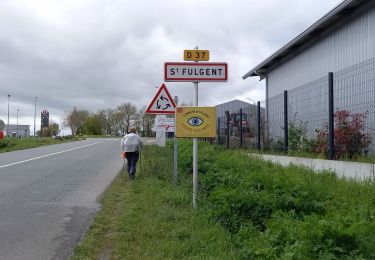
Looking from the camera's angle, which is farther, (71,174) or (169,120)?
(169,120)

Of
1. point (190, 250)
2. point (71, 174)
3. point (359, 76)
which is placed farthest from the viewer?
point (71, 174)

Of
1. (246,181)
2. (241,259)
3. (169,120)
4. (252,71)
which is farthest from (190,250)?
(252,71)

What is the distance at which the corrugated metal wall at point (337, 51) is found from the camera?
13836mm

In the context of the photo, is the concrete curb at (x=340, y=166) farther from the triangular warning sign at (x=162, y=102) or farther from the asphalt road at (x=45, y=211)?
the asphalt road at (x=45, y=211)

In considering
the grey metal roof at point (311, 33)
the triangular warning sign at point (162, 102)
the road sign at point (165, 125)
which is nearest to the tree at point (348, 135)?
the triangular warning sign at point (162, 102)

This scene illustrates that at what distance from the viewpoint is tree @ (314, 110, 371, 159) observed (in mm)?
9375

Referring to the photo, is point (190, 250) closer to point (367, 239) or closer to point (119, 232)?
point (119, 232)

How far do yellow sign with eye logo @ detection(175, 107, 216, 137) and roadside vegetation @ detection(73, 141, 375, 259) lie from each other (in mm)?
1075

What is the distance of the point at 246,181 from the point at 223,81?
190 cm

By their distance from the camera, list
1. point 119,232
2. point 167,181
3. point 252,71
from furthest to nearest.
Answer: point 252,71
point 167,181
point 119,232

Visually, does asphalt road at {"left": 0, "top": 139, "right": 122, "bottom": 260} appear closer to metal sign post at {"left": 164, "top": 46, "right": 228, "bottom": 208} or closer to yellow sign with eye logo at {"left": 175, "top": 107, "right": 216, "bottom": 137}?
yellow sign with eye logo at {"left": 175, "top": 107, "right": 216, "bottom": 137}

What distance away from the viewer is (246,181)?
25.6ft

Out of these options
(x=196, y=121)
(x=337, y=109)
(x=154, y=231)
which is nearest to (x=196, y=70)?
(x=196, y=121)

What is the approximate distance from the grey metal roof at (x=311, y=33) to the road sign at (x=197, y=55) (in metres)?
7.36
